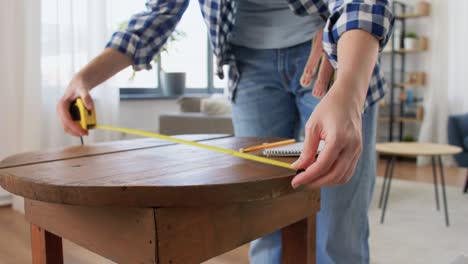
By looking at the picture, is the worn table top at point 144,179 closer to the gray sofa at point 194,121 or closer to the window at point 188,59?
the gray sofa at point 194,121

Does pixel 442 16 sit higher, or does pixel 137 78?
pixel 442 16

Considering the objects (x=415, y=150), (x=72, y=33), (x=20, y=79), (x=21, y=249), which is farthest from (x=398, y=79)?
(x=21, y=249)

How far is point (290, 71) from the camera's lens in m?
1.02

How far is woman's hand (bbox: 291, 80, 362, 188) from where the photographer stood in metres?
0.52

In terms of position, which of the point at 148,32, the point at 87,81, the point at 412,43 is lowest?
the point at 87,81

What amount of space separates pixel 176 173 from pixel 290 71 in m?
0.47

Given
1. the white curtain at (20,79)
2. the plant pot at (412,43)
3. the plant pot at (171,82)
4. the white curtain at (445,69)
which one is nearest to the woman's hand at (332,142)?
the white curtain at (20,79)

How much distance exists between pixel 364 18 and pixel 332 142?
244 mm

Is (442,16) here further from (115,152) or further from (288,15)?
(115,152)

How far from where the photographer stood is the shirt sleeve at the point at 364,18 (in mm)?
668

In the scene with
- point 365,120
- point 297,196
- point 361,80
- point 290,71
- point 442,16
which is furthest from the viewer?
point 442,16

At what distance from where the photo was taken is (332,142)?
52 cm

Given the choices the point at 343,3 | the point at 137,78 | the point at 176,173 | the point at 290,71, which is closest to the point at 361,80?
the point at 343,3

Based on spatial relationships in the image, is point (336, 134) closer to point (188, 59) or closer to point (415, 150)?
point (415, 150)
